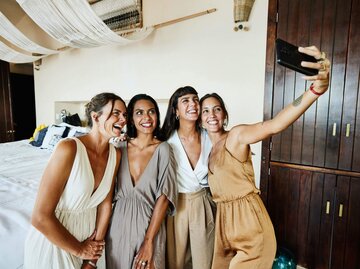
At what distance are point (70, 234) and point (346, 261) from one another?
5.98 feet

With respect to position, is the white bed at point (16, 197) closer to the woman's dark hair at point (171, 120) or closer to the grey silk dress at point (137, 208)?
the grey silk dress at point (137, 208)

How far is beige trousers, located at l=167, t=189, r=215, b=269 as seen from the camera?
4.18ft

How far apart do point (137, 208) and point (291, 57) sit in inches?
37.9

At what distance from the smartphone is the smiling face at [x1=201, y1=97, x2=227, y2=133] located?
0.56 metres

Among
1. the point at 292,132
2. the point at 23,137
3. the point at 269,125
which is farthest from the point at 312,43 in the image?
the point at 23,137

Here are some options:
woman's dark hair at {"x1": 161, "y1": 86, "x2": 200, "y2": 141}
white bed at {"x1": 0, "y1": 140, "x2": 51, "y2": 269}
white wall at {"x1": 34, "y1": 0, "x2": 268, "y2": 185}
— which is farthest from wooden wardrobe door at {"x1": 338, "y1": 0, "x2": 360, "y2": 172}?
white bed at {"x1": 0, "y1": 140, "x2": 51, "y2": 269}

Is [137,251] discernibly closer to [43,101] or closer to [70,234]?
[70,234]

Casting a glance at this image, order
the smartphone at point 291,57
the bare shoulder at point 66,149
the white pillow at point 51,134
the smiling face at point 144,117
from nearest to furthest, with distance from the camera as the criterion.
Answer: the smartphone at point 291,57 → the bare shoulder at point 66,149 → the smiling face at point 144,117 → the white pillow at point 51,134

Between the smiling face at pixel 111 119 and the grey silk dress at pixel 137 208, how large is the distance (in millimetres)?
212

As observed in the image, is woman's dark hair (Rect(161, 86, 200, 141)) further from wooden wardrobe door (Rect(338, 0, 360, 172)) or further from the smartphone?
wooden wardrobe door (Rect(338, 0, 360, 172))

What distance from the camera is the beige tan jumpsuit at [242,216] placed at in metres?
1.15

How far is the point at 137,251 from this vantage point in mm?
1147

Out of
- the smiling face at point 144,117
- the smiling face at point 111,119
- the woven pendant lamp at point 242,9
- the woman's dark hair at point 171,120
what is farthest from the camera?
the woven pendant lamp at point 242,9

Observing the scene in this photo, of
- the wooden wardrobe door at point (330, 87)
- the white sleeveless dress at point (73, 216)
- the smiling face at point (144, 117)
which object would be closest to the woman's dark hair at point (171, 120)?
the smiling face at point (144, 117)
